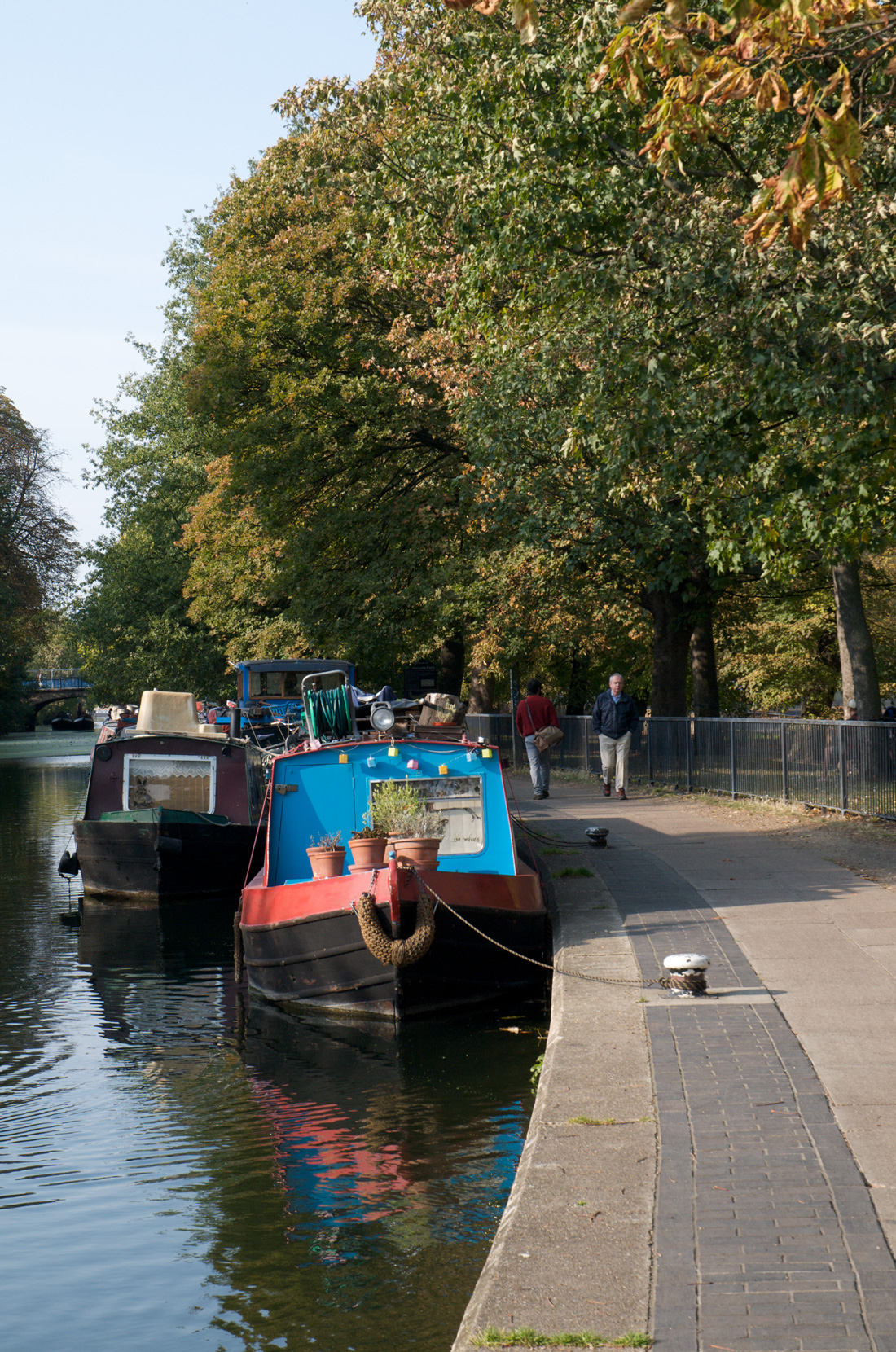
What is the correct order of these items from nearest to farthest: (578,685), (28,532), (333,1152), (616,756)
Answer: (333,1152) → (616,756) → (578,685) → (28,532)

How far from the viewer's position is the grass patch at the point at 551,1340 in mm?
3887

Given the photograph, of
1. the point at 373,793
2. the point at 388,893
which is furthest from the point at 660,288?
the point at 388,893

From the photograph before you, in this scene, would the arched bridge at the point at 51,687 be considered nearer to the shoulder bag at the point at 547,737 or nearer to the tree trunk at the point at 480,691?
the tree trunk at the point at 480,691

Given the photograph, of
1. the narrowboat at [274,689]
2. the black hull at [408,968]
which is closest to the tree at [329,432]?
the narrowboat at [274,689]

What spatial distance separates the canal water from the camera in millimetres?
5992

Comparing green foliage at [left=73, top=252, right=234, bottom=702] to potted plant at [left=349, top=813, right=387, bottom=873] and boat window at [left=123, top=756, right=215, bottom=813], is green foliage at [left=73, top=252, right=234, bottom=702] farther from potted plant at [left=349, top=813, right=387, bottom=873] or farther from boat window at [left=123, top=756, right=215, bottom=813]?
potted plant at [left=349, top=813, right=387, bottom=873]

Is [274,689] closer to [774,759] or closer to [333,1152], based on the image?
[774,759]

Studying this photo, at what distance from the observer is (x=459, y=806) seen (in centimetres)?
1324

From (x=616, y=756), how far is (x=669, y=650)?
25.4 ft

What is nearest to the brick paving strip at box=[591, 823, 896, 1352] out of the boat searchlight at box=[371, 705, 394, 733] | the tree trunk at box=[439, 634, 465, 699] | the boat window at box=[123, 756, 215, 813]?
the boat searchlight at box=[371, 705, 394, 733]

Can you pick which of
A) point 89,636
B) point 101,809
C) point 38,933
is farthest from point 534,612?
→ point 89,636

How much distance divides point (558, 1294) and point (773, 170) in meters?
12.5

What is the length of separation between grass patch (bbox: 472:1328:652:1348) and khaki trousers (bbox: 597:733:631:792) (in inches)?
763

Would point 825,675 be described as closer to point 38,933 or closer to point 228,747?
point 228,747
